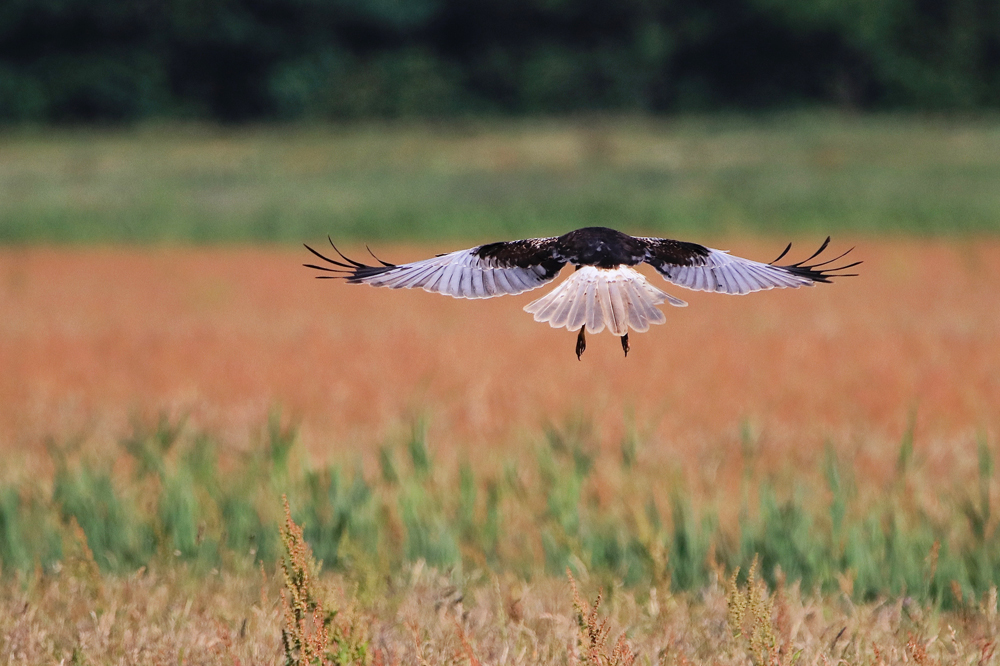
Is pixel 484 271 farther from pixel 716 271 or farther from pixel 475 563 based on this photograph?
pixel 475 563

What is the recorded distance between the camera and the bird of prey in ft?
6.72

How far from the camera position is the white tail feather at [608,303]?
2020mm

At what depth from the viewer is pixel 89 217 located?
2155 centimetres

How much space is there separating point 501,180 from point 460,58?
1551 centimetres

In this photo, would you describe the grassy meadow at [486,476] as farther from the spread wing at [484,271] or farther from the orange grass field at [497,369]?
the spread wing at [484,271]

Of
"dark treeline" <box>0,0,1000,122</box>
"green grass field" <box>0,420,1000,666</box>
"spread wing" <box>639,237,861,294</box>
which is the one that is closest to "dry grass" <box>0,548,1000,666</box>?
"green grass field" <box>0,420,1000,666</box>

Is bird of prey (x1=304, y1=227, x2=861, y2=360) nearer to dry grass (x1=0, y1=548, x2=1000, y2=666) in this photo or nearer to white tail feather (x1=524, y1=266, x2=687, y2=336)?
white tail feather (x1=524, y1=266, x2=687, y2=336)

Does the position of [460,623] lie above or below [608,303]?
below

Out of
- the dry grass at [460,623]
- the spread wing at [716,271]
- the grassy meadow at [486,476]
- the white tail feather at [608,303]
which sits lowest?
the dry grass at [460,623]

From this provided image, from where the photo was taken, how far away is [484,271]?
217 cm

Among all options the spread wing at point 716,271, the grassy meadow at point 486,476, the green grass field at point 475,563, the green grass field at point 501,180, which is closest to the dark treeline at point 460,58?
the green grass field at point 501,180

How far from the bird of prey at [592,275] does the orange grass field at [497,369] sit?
2.60m

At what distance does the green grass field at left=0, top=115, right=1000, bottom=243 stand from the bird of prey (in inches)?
641

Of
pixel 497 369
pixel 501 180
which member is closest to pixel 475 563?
pixel 497 369
